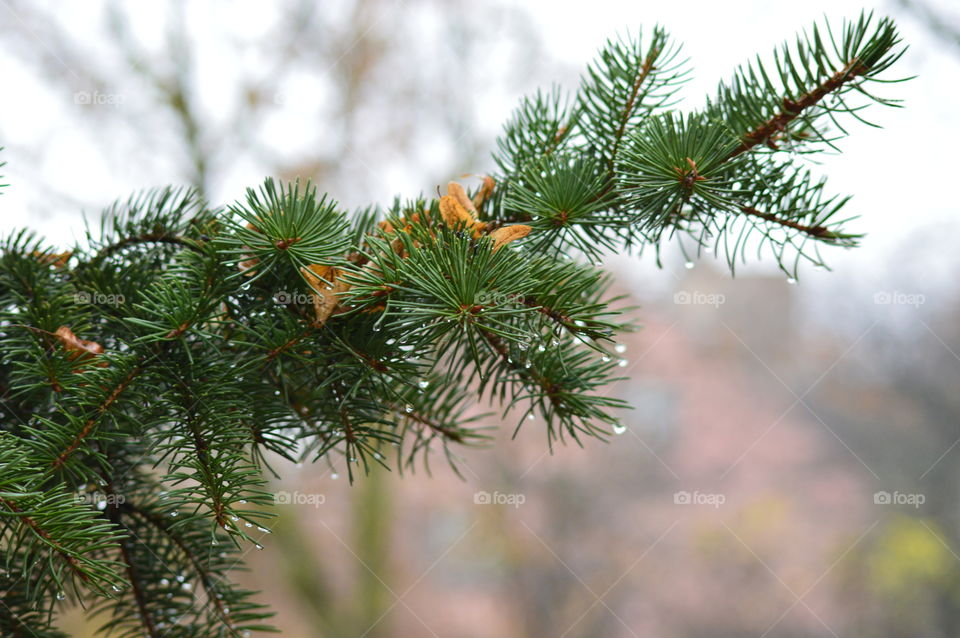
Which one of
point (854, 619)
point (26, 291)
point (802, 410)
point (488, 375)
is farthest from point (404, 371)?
point (802, 410)

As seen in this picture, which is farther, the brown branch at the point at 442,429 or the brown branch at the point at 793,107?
the brown branch at the point at 442,429

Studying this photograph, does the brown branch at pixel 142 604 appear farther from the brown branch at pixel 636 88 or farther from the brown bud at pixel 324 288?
the brown branch at pixel 636 88

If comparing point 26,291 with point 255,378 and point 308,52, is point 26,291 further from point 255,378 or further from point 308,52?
point 308,52

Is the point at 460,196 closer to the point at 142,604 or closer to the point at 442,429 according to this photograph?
the point at 442,429

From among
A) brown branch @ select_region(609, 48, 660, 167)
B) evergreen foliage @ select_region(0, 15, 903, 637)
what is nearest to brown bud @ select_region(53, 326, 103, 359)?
evergreen foliage @ select_region(0, 15, 903, 637)

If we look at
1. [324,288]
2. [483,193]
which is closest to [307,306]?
[324,288]

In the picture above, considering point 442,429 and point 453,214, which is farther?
point 442,429

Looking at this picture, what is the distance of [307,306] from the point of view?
28cm

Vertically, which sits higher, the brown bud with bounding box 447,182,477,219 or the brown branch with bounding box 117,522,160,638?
the brown bud with bounding box 447,182,477,219

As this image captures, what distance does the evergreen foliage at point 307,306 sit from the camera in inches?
10.2

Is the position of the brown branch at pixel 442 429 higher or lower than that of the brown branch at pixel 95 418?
lower

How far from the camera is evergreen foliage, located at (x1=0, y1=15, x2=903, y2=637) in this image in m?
0.26

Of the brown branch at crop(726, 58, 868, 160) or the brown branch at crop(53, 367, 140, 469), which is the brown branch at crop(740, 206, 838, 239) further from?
the brown branch at crop(53, 367, 140, 469)

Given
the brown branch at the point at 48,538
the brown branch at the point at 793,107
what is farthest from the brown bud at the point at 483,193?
the brown branch at the point at 48,538
